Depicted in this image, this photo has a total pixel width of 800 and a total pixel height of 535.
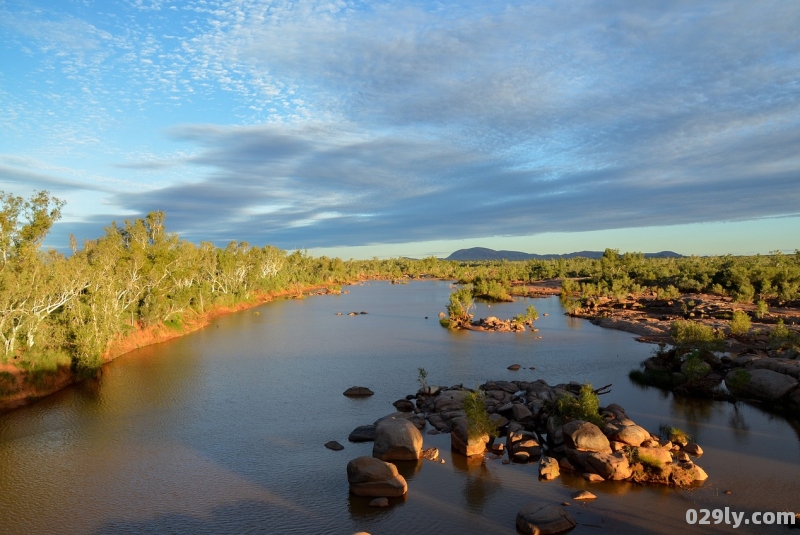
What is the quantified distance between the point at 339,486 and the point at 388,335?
1513 inches

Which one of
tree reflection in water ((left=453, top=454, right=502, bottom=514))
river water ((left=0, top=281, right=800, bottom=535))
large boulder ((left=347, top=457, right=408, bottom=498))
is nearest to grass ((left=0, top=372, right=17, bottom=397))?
river water ((left=0, top=281, right=800, bottom=535))

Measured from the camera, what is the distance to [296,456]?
24.0 m

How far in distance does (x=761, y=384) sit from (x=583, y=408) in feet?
47.3

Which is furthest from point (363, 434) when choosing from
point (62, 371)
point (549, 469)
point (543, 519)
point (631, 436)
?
point (62, 371)

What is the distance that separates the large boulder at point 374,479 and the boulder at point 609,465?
25.3 ft

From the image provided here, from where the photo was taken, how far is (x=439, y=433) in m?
26.8

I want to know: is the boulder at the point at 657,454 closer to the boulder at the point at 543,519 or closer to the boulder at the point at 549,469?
the boulder at the point at 549,469

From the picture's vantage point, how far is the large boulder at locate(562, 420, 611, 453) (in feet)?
72.4

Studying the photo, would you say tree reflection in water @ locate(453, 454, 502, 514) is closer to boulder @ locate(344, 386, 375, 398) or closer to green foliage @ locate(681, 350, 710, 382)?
boulder @ locate(344, 386, 375, 398)

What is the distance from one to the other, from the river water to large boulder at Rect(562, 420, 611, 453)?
5.49 ft

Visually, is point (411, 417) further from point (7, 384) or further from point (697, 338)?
point (697, 338)

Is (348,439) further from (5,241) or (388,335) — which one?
(388,335)

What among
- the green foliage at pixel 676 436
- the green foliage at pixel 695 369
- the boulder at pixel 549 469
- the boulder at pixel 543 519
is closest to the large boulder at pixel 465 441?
the boulder at pixel 549 469

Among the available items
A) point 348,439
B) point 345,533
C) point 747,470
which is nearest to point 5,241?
point 348,439
